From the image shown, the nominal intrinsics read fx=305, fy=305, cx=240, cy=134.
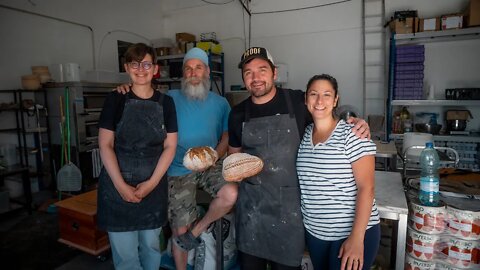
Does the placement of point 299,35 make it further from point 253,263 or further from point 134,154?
point 253,263

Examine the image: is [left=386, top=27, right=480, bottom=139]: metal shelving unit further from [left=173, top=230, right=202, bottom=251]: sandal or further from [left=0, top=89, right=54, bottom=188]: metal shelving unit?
[left=0, top=89, right=54, bottom=188]: metal shelving unit

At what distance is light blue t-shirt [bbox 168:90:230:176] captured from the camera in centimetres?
195

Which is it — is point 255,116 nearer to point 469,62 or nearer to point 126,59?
point 126,59

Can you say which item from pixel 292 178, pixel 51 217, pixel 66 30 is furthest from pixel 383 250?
pixel 66 30

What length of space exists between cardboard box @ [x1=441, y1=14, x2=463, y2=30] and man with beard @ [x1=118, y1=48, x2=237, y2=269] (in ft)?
12.1

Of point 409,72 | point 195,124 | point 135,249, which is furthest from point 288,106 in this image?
point 409,72

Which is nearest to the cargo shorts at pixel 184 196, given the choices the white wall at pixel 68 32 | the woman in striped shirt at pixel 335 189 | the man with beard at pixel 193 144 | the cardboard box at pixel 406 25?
the man with beard at pixel 193 144

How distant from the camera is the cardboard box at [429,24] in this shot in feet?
13.5

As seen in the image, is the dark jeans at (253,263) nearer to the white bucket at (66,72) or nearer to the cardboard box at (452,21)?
the white bucket at (66,72)

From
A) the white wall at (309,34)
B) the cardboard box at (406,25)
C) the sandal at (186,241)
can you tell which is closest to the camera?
the sandal at (186,241)

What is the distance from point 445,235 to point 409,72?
3246 mm

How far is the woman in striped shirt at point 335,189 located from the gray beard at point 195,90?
844 millimetres

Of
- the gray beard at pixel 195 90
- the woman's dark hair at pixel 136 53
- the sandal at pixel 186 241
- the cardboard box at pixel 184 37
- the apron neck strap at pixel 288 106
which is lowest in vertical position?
the sandal at pixel 186 241

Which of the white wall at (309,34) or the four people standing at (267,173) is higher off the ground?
the white wall at (309,34)
